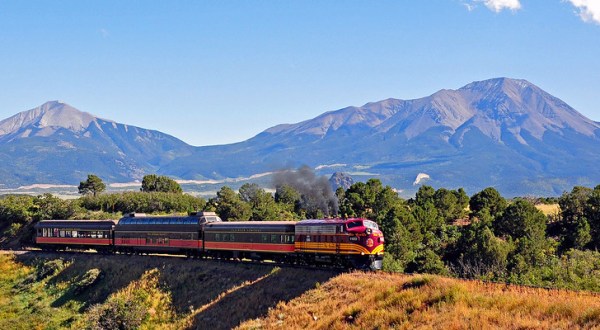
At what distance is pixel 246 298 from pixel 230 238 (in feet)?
38.8

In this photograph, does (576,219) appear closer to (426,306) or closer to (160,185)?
(426,306)

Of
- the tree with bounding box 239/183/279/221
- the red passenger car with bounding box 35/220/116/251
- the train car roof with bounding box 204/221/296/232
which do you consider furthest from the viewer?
the tree with bounding box 239/183/279/221

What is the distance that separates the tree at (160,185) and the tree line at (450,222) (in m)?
16.5

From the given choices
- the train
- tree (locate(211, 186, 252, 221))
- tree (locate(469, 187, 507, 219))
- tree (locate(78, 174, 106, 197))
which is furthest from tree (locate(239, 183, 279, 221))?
tree (locate(78, 174, 106, 197))

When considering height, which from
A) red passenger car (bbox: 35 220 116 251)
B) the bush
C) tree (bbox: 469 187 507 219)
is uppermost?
tree (bbox: 469 187 507 219)

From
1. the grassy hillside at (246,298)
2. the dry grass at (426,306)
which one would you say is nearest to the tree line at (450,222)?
the dry grass at (426,306)

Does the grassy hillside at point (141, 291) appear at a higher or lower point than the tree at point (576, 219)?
lower

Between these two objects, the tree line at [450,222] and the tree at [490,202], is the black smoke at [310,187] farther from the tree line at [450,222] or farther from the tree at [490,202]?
the tree at [490,202]

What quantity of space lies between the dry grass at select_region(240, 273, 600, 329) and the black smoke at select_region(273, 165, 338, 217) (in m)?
31.4

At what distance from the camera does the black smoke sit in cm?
7188

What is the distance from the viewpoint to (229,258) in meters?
54.1

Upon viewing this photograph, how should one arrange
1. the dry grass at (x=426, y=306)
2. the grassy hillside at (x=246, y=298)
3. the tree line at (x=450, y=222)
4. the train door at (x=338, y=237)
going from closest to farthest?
1. the dry grass at (x=426, y=306)
2. the grassy hillside at (x=246, y=298)
3. the train door at (x=338, y=237)
4. the tree line at (x=450, y=222)

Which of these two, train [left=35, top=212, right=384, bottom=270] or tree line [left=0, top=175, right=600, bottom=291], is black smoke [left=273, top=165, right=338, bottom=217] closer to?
tree line [left=0, top=175, right=600, bottom=291]

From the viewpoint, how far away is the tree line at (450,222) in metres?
51.2
